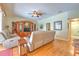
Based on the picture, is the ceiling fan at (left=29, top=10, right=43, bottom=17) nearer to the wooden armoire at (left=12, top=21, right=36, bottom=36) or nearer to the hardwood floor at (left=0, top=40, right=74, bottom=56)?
the wooden armoire at (left=12, top=21, right=36, bottom=36)

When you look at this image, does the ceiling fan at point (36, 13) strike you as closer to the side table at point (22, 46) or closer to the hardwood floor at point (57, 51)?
the side table at point (22, 46)

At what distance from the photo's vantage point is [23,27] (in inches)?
88.4

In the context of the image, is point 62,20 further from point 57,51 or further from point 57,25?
point 57,51

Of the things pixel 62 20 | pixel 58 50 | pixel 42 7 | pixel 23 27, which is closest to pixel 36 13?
pixel 42 7

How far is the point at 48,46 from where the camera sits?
228 centimetres

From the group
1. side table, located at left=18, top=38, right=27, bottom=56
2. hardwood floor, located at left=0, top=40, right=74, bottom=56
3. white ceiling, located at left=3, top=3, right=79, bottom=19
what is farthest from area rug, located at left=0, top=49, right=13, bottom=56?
white ceiling, located at left=3, top=3, right=79, bottom=19

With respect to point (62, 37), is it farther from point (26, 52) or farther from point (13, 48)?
point (13, 48)

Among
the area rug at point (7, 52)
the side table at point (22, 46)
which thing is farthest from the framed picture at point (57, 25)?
the area rug at point (7, 52)

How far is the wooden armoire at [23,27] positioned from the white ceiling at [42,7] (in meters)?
0.13

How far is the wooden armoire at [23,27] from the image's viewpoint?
7.29ft

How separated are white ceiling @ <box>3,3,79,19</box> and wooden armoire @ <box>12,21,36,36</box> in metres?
0.13

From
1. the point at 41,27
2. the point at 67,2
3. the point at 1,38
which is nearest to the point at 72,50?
the point at 41,27

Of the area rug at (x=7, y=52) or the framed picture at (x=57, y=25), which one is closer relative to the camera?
the area rug at (x=7, y=52)

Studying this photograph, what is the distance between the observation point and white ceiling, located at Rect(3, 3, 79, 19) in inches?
85.7
